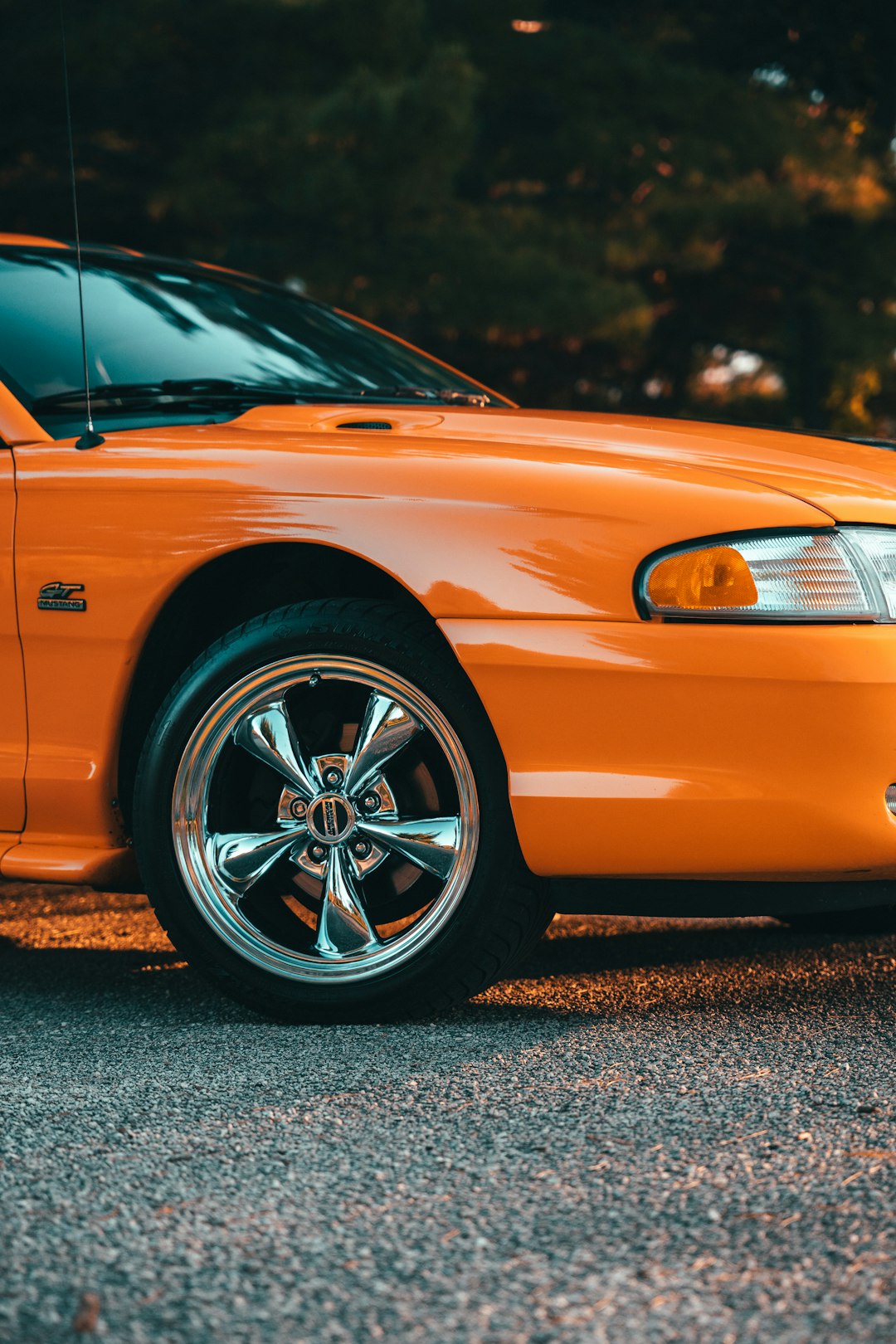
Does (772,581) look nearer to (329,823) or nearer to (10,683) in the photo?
(329,823)

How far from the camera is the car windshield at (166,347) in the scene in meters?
3.73

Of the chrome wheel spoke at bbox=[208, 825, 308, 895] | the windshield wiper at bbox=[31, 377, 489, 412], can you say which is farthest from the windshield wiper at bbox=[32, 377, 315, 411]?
the chrome wheel spoke at bbox=[208, 825, 308, 895]

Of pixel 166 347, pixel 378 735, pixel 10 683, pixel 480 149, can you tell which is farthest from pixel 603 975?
pixel 480 149

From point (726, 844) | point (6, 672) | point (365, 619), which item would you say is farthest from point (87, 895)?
point (726, 844)

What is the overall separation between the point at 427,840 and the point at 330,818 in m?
0.21

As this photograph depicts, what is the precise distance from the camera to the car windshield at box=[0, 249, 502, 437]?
373 cm

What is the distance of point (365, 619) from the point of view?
3.10 m

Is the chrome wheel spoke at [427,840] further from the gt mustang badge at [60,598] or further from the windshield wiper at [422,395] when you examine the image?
the windshield wiper at [422,395]

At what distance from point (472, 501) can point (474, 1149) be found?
45.7 inches

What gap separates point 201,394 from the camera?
12.5 ft

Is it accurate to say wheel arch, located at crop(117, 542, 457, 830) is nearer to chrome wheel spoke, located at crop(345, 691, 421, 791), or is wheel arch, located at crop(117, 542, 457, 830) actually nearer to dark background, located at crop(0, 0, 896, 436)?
chrome wheel spoke, located at crop(345, 691, 421, 791)

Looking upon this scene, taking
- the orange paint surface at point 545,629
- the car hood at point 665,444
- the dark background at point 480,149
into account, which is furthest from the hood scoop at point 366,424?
the dark background at point 480,149

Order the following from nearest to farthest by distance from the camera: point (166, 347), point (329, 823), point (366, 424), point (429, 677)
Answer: point (429, 677)
point (329, 823)
point (366, 424)
point (166, 347)

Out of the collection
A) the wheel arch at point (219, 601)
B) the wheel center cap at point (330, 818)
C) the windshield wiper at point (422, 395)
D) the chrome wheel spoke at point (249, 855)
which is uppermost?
the windshield wiper at point (422, 395)
